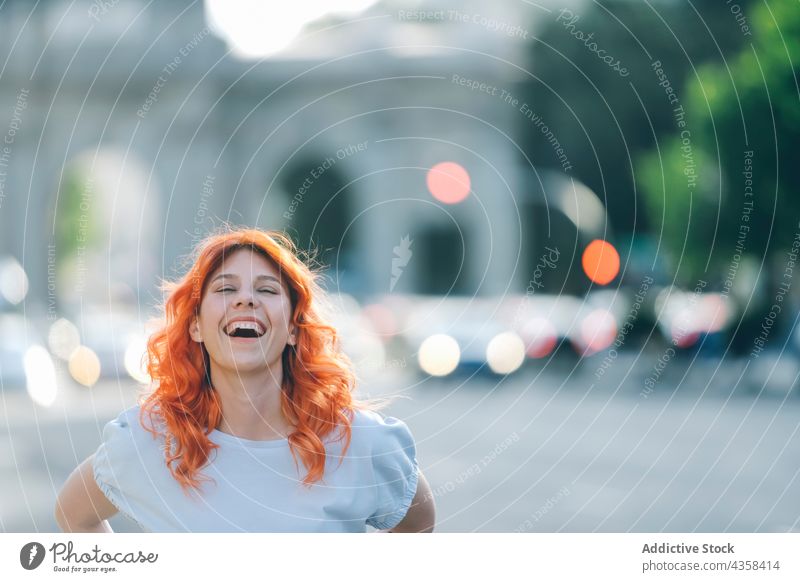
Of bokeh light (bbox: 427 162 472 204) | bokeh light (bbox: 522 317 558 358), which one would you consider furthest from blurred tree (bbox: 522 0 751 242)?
bokeh light (bbox: 522 317 558 358)

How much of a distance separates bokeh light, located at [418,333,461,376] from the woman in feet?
58.7

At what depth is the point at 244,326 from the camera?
3.33 m

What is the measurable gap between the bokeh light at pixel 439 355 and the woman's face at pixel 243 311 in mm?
17965

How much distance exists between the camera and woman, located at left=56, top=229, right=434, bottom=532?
3.31m

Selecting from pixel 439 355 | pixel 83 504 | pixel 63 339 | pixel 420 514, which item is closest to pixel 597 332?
pixel 439 355

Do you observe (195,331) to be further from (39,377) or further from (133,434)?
(39,377)

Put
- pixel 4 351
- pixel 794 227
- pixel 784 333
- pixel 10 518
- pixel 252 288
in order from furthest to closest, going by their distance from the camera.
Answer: pixel 784 333 < pixel 4 351 < pixel 794 227 < pixel 10 518 < pixel 252 288

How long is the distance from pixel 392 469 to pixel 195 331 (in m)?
0.70

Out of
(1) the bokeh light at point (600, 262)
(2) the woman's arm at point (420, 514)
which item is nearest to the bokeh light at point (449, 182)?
(1) the bokeh light at point (600, 262)
